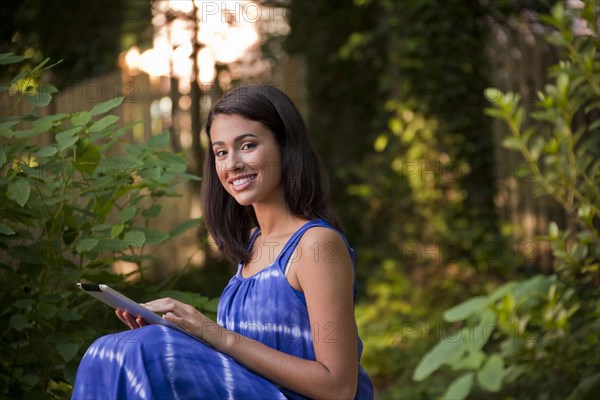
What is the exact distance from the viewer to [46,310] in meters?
2.23

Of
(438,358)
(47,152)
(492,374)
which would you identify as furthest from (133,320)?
(492,374)

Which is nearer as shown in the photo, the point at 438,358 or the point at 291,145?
the point at 291,145

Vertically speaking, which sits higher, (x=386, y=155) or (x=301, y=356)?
(x=386, y=155)

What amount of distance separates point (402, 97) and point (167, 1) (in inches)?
92.5

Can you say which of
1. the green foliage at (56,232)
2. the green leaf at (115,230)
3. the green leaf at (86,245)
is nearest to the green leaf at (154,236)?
the green foliage at (56,232)

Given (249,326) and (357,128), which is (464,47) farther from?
(249,326)

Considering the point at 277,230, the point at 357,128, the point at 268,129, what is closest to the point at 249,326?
the point at 277,230

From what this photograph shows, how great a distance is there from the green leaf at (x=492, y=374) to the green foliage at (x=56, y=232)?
1036 mm

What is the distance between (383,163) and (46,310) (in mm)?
4393

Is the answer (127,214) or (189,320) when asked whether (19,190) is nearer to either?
(127,214)

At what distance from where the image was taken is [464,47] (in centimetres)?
583

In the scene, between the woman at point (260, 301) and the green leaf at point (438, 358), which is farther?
the green leaf at point (438, 358)

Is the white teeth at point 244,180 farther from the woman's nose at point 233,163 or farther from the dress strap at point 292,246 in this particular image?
the dress strap at point 292,246

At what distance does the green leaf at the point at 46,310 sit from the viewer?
7.27 feet
